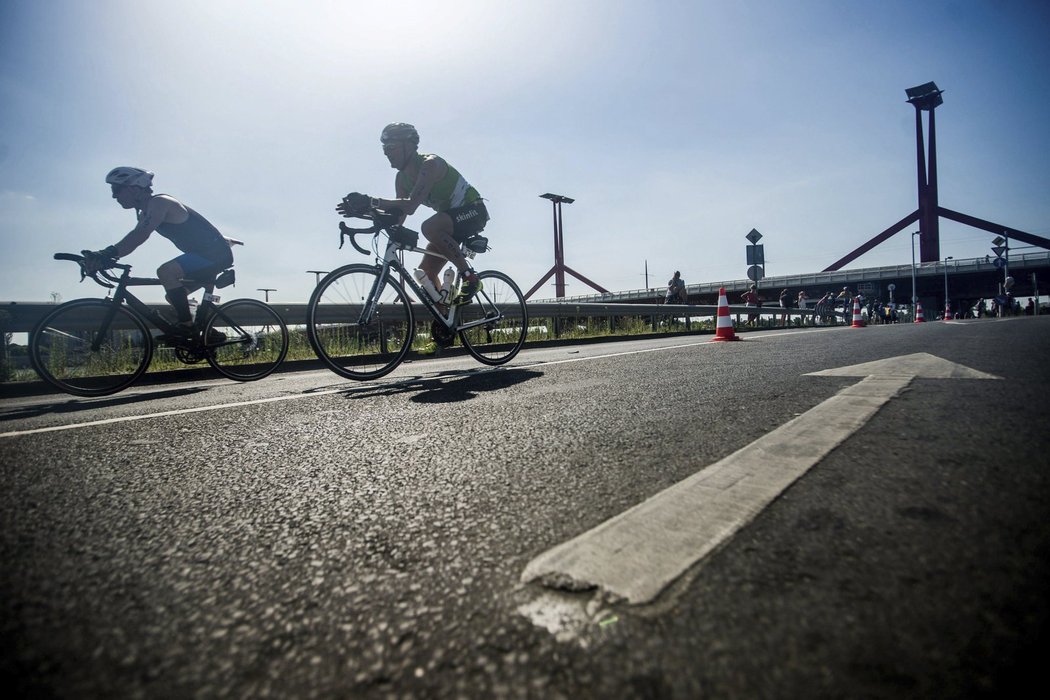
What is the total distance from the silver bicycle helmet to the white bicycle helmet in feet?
8.62

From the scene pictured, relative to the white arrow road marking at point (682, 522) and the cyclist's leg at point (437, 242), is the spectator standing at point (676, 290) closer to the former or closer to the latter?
the cyclist's leg at point (437, 242)

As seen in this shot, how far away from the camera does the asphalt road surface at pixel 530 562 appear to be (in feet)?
2.23

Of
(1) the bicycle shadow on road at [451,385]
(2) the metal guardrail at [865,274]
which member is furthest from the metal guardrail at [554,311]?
(2) the metal guardrail at [865,274]

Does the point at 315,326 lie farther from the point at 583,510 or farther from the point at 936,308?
the point at 936,308

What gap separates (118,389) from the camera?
4.94 meters

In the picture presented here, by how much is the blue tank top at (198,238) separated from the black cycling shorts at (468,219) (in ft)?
9.29

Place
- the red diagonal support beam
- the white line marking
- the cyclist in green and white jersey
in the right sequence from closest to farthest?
the white line marking
the cyclist in green and white jersey
the red diagonal support beam

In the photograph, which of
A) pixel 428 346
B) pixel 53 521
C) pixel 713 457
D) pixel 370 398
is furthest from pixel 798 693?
pixel 428 346

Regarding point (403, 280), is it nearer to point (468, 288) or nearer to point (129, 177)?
point (468, 288)

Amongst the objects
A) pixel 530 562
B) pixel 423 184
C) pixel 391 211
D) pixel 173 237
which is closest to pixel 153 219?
pixel 173 237

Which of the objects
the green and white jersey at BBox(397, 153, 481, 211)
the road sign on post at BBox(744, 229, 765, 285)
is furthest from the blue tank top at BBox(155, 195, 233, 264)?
the road sign on post at BBox(744, 229, 765, 285)

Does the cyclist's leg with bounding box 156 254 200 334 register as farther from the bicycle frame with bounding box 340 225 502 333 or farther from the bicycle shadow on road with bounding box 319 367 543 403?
the bicycle shadow on road with bounding box 319 367 543 403

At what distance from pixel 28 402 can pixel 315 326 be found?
2639mm

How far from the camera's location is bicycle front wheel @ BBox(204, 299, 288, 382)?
573 centimetres
